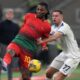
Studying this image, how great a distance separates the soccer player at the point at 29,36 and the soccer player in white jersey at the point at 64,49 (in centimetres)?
23

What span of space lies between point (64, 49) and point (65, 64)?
0.43 m

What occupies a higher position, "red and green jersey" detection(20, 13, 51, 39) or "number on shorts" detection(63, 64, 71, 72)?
"red and green jersey" detection(20, 13, 51, 39)

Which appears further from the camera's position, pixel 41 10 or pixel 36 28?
pixel 36 28

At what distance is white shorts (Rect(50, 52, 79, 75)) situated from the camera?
1463cm

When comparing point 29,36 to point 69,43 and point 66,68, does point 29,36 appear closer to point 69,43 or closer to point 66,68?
point 69,43

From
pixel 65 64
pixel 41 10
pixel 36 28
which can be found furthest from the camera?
pixel 36 28

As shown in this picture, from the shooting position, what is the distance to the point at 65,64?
48.2 feet

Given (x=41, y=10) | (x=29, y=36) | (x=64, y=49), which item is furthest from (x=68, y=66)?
(x=41, y=10)

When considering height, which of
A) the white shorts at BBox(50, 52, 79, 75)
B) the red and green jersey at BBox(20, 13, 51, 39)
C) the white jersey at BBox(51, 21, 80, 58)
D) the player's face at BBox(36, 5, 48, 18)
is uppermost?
the player's face at BBox(36, 5, 48, 18)

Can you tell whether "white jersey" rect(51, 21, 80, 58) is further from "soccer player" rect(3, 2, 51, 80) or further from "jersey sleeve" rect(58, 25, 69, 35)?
"soccer player" rect(3, 2, 51, 80)

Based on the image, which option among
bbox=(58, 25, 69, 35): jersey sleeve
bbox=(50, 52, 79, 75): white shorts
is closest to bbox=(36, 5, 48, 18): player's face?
bbox=(58, 25, 69, 35): jersey sleeve

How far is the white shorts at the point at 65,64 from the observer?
14.6m

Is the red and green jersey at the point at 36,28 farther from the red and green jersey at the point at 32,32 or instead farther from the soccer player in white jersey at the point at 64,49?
the soccer player in white jersey at the point at 64,49

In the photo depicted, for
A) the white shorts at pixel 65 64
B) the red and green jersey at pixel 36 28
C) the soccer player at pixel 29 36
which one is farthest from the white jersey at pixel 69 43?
the soccer player at pixel 29 36
